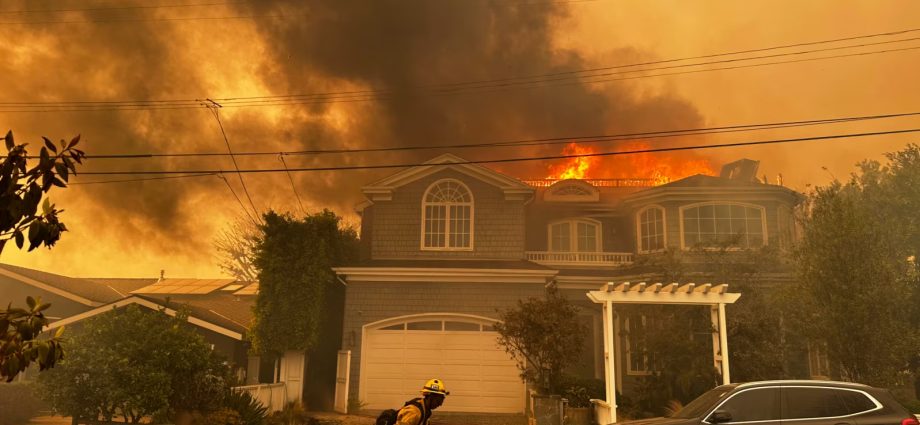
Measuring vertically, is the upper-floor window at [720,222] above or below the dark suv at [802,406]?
above

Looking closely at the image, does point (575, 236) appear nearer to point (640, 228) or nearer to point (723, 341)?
point (640, 228)

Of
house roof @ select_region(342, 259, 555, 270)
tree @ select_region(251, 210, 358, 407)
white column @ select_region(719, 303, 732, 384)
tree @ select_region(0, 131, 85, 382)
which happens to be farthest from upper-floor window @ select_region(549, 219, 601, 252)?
tree @ select_region(0, 131, 85, 382)

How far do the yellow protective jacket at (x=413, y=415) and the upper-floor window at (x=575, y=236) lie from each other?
1973 centimetres

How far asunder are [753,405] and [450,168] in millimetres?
14700

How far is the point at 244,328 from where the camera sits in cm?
2092

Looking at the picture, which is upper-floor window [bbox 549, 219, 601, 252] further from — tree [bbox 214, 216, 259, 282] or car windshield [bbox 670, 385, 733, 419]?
tree [bbox 214, 216, 259, 282]

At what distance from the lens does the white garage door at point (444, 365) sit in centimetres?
1978

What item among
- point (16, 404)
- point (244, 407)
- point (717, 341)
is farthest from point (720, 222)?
point (16, 404)

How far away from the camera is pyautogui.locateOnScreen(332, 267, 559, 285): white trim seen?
2011 cm

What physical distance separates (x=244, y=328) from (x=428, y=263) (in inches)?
244

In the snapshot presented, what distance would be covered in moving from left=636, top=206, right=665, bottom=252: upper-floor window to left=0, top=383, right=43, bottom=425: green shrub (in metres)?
19.5

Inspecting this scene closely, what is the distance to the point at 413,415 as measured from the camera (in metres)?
6.16

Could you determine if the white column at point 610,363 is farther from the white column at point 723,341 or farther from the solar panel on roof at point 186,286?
the solar panel on roof at point 186,286

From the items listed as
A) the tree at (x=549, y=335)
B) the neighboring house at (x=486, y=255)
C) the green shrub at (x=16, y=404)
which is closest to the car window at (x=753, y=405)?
the tree at (x=549, y=335)
